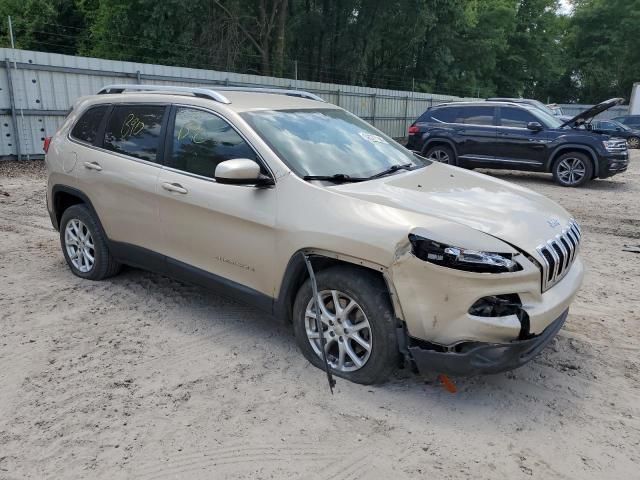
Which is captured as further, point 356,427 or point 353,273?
point 353,273

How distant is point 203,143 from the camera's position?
404cm

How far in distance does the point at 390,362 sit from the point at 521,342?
2.41ft

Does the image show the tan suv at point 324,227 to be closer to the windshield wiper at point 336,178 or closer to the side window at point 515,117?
the windshield wiper at point 336,178

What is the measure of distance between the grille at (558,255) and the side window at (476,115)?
932 cm

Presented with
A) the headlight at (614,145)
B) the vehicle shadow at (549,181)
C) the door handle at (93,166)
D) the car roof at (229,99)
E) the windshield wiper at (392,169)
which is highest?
the car roof at (229,99)

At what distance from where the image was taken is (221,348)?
3.88 meters

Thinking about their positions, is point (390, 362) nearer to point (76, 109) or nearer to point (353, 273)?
point (353, 273)

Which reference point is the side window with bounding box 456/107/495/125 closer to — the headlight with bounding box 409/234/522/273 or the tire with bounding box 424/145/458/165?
the tire with bounding box 424/145/458/165

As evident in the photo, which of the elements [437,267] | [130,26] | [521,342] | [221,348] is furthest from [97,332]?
[130,26]

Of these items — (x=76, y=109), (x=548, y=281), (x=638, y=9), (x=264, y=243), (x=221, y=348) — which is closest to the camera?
(x=548, y=281)

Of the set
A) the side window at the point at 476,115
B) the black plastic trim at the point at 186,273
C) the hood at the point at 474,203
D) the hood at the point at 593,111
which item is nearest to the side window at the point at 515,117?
the side window at the point at 476,115

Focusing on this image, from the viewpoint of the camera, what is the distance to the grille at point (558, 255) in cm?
309

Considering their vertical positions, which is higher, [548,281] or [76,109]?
[76,109]

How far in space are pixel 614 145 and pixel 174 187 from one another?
1064cm
